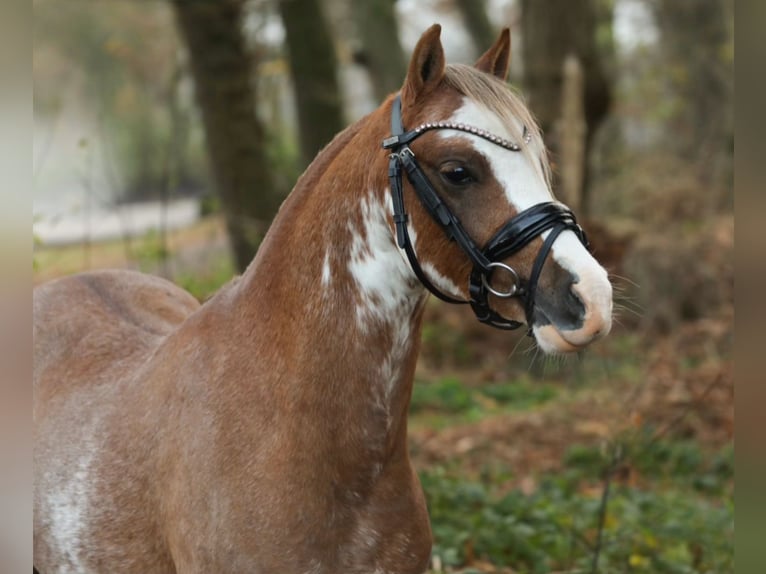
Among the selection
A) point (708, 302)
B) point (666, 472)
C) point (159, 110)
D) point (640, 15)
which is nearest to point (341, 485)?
point (666, 472)

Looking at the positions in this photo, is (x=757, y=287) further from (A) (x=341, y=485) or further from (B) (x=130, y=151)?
(B) (x=130, y=151)

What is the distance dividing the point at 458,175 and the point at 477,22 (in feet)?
47.6

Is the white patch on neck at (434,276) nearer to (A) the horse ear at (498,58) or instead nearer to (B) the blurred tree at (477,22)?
(A) the horse ear at (498,58)

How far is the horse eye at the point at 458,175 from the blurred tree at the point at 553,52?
293 inches

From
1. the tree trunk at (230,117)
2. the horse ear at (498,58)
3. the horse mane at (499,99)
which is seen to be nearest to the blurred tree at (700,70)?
the tree trunk at (230,117)

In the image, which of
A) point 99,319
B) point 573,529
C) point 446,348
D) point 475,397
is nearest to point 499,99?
point 99,319

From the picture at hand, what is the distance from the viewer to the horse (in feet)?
8.61

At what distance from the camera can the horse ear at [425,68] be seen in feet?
8.92

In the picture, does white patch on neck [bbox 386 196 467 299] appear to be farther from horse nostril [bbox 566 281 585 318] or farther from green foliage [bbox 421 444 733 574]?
green foliage [bbox 421 444 733 574]

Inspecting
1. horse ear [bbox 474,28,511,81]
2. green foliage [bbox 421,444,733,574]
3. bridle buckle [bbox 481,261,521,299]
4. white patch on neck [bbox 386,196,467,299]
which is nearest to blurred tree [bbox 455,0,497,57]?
green foliage [bbox 421,444,733,574]

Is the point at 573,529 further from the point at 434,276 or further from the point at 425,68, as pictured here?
the point at 425,68

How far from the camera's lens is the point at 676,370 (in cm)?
980

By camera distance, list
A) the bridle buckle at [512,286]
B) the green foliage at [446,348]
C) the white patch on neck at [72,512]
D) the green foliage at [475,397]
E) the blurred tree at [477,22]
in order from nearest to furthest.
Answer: the bridle buckle at [512,286]
the white patch on neck at [72,512]
the green foliage at [475,397]
the green foliage at [446,348]
the blurred tree at [477,22]

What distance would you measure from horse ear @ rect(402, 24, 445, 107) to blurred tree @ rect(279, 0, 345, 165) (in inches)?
264
